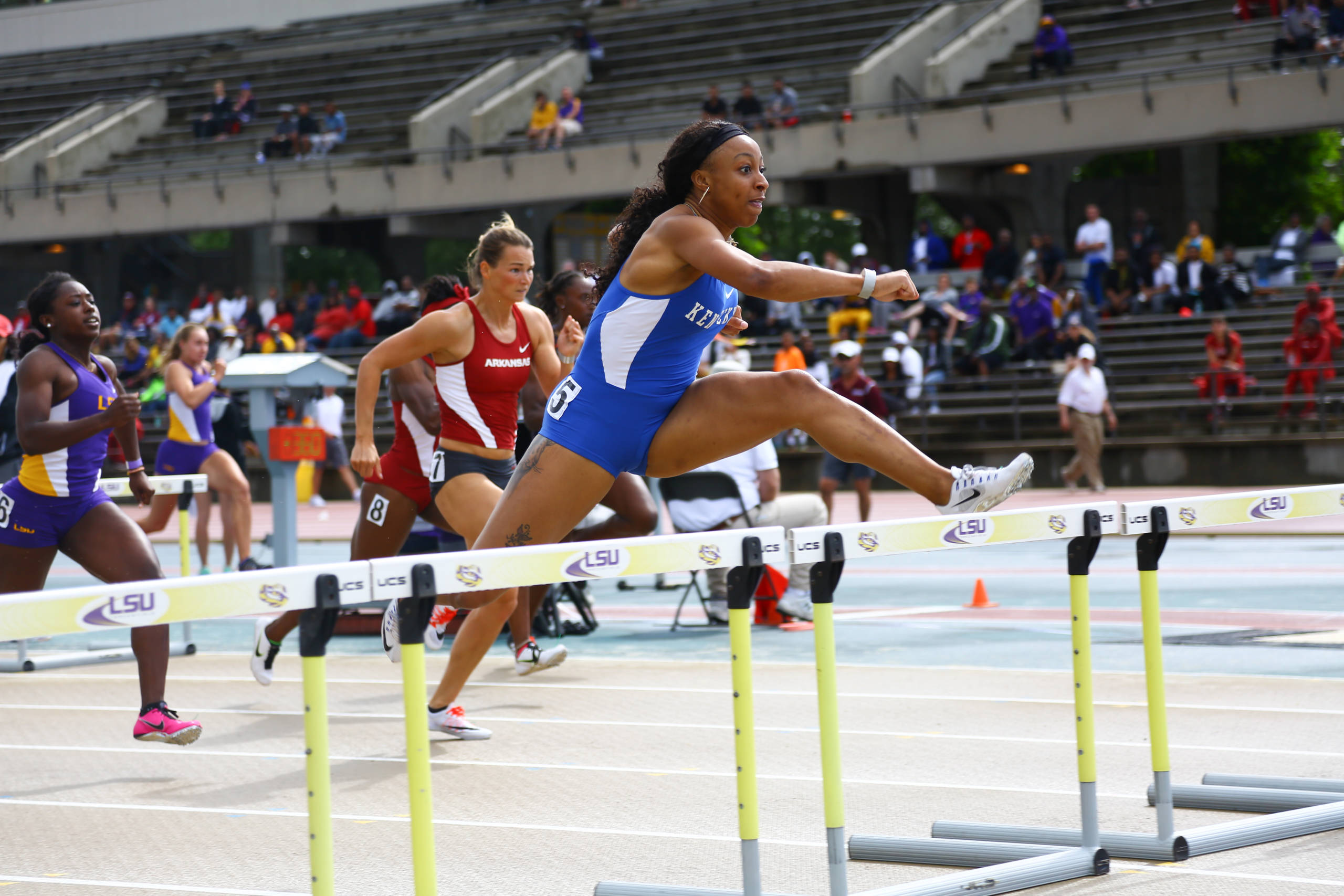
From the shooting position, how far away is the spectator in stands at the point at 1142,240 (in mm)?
24922

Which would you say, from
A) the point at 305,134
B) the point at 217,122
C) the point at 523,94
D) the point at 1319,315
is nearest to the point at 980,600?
the point at 1319,315

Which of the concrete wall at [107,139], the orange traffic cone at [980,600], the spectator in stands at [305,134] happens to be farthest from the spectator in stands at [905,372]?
the concrete wall at [107,139]

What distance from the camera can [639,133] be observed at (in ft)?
101

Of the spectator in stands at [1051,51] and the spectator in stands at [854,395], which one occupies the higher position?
the spectator in stands at [1051,51]

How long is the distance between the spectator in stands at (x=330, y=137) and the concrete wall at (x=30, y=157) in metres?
7.68

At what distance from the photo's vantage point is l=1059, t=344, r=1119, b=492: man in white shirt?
19.9 metres

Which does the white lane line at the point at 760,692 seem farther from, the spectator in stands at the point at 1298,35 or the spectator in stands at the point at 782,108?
the spectator in stands at the point at 782,108

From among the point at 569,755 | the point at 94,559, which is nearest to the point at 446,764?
the point at 569,755

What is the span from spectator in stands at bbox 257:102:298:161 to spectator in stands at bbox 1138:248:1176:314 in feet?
65.3

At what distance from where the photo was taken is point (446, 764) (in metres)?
6.39

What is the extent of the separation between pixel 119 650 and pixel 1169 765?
7.23 meters

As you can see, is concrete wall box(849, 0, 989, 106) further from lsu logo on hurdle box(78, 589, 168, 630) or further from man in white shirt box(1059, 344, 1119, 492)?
lsu logo on hurdle box(78, 589, 168, 630)

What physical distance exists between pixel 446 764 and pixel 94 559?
64.9 inches

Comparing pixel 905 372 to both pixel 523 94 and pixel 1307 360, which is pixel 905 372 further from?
pixel 523 94
